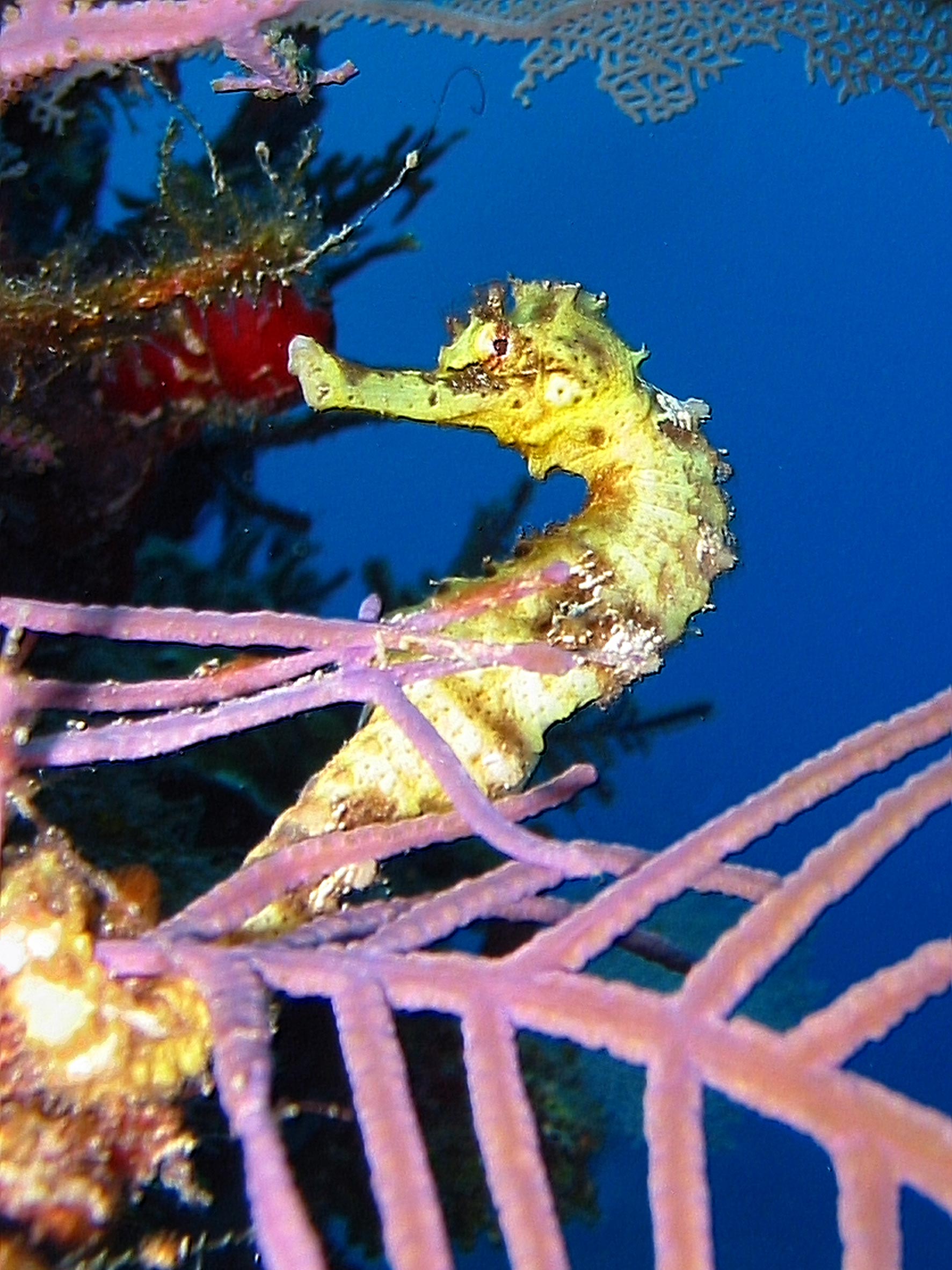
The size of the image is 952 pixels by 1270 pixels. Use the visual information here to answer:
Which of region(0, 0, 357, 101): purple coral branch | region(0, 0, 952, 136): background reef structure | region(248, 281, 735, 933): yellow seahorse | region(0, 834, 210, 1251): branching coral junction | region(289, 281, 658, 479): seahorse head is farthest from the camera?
region(0, 0, 952, 136): background reef structure

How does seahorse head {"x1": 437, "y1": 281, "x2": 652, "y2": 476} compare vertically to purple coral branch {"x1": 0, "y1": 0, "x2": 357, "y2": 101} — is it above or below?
above

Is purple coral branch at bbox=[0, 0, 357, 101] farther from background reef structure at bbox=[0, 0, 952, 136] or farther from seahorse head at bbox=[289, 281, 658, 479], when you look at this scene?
background reef structure at bbox=[0, 0, 952, 136]

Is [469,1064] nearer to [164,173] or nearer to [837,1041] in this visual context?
[837,1041]

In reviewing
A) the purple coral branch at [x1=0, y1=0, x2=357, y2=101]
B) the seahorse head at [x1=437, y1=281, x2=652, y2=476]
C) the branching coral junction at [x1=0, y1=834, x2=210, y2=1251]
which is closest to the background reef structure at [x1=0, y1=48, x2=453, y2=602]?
the seahorse head at [x1=437, y1=281, x2=652, y2=476]

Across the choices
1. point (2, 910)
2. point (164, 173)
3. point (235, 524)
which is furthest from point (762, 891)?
point (235, 524)

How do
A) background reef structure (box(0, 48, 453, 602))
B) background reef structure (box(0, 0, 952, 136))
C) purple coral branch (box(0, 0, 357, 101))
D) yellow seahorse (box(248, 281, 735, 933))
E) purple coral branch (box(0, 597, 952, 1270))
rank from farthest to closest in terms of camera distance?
background reef structure (box(0, 0, 952, 136)) → background reef structure (box(0, 48, 453, 602)) → yellow seahorse (box(248, 281, 735, 933)) → purple coral branch (box(0, 0, 357, 101)) → purple coral branch (box(0, 597, 952, 1270))

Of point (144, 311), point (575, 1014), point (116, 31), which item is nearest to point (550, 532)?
point (144, 311)

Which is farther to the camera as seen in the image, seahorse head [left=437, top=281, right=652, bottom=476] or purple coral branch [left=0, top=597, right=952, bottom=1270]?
seahorse head [left=437, top=281, right=652, bottom=476]

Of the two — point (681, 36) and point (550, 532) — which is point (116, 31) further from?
point (681, 36)

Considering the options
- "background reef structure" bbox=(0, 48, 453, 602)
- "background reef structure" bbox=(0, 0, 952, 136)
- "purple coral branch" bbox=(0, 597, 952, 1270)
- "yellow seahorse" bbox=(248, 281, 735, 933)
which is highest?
"background reef structure" bbox=(0, 0, 952, 136)
